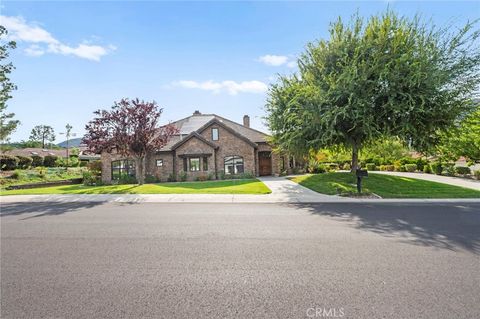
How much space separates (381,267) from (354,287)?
100 centimetres

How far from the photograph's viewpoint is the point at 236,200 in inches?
474

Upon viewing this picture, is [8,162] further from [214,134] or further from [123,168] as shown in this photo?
[214,134]

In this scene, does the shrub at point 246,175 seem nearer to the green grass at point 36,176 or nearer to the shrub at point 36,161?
the green grass at point 36,176

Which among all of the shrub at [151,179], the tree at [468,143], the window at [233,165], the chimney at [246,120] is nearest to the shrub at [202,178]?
the window at [233,165]

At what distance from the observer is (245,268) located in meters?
4.27

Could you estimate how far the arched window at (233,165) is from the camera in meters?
26.1

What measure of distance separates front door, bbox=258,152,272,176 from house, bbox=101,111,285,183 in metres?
0.47

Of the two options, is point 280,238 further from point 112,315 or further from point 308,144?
point 308,144

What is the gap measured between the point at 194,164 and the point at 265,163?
7.66 meters

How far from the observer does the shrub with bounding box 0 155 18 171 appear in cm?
3050

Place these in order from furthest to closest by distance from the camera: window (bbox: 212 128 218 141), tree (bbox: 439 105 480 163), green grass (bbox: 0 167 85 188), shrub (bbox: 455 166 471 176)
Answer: window (bbox: 212 128 218 141)
green grass (bbox: 0 167 85 188)
shrub (bbox: 455 166 471 176)
tree (bbox: 439 105 480 163)

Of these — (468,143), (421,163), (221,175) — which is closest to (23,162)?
(221,175)

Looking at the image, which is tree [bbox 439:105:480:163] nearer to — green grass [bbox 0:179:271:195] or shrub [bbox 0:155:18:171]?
green grass [bbox 0:179:271:195]

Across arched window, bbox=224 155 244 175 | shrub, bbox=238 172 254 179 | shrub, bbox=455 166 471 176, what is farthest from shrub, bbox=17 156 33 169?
shrub, bbox=455 166 471 176
